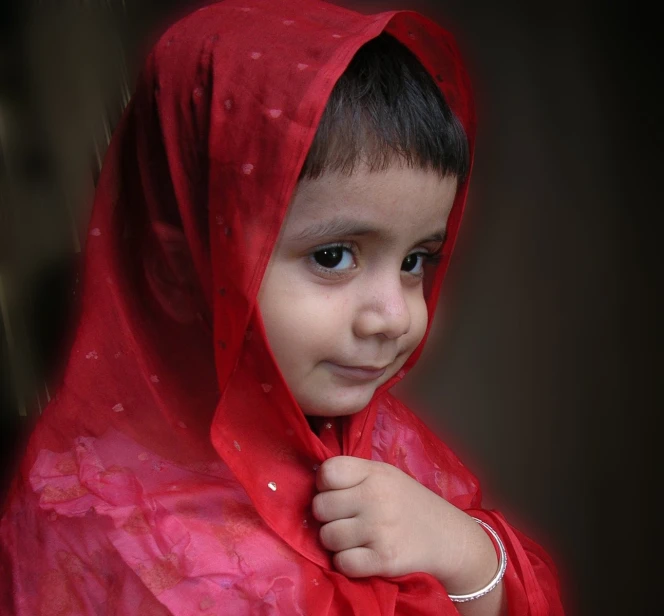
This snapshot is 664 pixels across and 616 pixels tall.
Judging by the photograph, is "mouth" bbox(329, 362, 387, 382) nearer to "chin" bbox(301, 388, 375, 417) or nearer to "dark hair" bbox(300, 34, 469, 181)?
→ "chin" bbox(301, 388, 375, 417)

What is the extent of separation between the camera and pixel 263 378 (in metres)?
0.73

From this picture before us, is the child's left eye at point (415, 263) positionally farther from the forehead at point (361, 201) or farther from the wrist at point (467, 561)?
the wrist at point (467, 561)

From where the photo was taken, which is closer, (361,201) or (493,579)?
(361,201)

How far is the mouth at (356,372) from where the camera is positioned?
0.77 metres

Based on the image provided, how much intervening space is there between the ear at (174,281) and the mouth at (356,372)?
6.1 inches

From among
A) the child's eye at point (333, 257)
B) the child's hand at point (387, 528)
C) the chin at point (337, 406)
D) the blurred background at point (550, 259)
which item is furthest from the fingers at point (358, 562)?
the blurred background at point (550, 259)

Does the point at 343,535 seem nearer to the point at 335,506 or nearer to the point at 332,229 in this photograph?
the point at 335,506

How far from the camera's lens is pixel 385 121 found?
73 centimetres

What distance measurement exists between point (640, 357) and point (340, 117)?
84 centimetres

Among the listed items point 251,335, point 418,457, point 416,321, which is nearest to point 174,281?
point 251,335

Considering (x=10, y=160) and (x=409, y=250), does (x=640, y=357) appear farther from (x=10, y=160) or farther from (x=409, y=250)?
(x=10, y=160)

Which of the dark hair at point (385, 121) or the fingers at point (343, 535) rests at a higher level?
the dark hair at point (385, 121)

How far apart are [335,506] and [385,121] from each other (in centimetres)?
36

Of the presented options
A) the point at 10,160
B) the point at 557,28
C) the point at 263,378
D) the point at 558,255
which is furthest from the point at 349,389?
the point at 557,28
